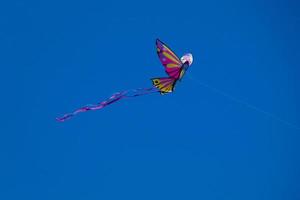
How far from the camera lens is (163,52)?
2223 millimetres

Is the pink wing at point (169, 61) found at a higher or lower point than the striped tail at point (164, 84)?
higher

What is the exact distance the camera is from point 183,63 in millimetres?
2330

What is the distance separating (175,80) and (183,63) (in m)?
0.14

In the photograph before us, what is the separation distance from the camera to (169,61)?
224 cm

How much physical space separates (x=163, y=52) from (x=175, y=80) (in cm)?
18

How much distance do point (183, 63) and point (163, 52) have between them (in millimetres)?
174

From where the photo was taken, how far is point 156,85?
224 centimetres

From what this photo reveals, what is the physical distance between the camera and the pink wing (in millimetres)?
2215

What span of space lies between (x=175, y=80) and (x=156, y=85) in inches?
4.6

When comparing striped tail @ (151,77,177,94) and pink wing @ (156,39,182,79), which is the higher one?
pink wing @ (156,39,182,79)

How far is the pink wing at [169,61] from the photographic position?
2215mm

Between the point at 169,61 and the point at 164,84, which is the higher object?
the point at 169,61
